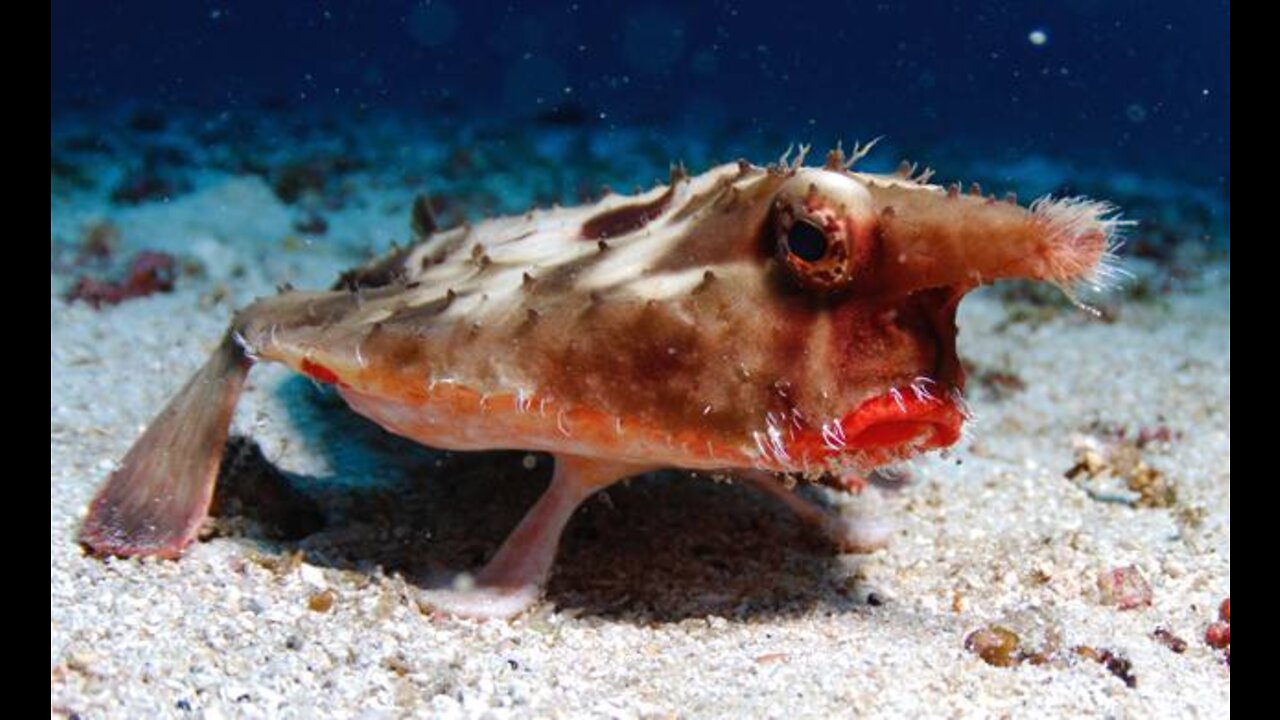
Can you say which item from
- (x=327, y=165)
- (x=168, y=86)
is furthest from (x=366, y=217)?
(x=168, y=86)

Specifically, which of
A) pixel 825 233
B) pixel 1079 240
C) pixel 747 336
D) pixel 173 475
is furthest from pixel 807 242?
pixel 173 475

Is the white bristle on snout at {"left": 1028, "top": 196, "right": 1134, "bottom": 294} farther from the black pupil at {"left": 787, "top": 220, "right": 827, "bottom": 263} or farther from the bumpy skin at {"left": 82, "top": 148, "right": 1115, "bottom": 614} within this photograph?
the black pupil at {"left": 787, "top": 220, "right": 827, "bottom": 263}

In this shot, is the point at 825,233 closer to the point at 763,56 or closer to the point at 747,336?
the point at 747,336

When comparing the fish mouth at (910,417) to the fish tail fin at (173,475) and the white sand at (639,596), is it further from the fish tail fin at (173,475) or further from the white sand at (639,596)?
the fish tail fin at (173,475)

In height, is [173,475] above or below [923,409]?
below

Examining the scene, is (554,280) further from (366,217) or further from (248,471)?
(366,217)

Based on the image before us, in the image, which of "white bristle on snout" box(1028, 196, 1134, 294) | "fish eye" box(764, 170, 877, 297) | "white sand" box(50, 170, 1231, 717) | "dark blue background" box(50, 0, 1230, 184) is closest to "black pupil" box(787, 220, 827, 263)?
"fish eye" box(764, 170, 877, 297)
